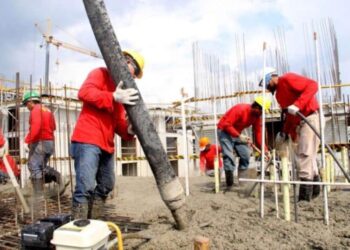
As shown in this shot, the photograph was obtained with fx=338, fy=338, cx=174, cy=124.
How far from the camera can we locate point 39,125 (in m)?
5.03

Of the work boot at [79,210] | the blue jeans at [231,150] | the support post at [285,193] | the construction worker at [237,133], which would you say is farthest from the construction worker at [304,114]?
the work boot at [79,210]

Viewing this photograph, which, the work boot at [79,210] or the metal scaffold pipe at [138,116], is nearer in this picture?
the metal scaffold pipe at [138,116]

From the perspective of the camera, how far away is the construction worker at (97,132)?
2775mm

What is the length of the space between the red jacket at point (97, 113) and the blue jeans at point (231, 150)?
9.44 feet

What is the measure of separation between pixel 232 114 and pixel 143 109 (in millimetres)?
3189

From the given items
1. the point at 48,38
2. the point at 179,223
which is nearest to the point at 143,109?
the point at 179,223

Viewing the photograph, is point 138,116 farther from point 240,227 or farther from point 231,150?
point 231,150

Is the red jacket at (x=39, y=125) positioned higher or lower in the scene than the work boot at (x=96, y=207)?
higher

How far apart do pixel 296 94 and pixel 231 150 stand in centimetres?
192

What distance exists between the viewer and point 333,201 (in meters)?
3.94

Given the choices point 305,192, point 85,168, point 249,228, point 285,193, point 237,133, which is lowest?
point 249,228

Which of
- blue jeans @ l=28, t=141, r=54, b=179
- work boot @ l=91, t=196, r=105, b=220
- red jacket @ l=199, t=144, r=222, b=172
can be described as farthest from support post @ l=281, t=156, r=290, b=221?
red jacket @ l=199, t=144, r=222, b=172

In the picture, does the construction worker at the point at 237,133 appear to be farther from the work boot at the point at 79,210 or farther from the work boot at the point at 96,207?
the work boot at the point at 79,210

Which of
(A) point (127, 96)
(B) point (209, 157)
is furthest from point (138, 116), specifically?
(B) point (209, 157)
